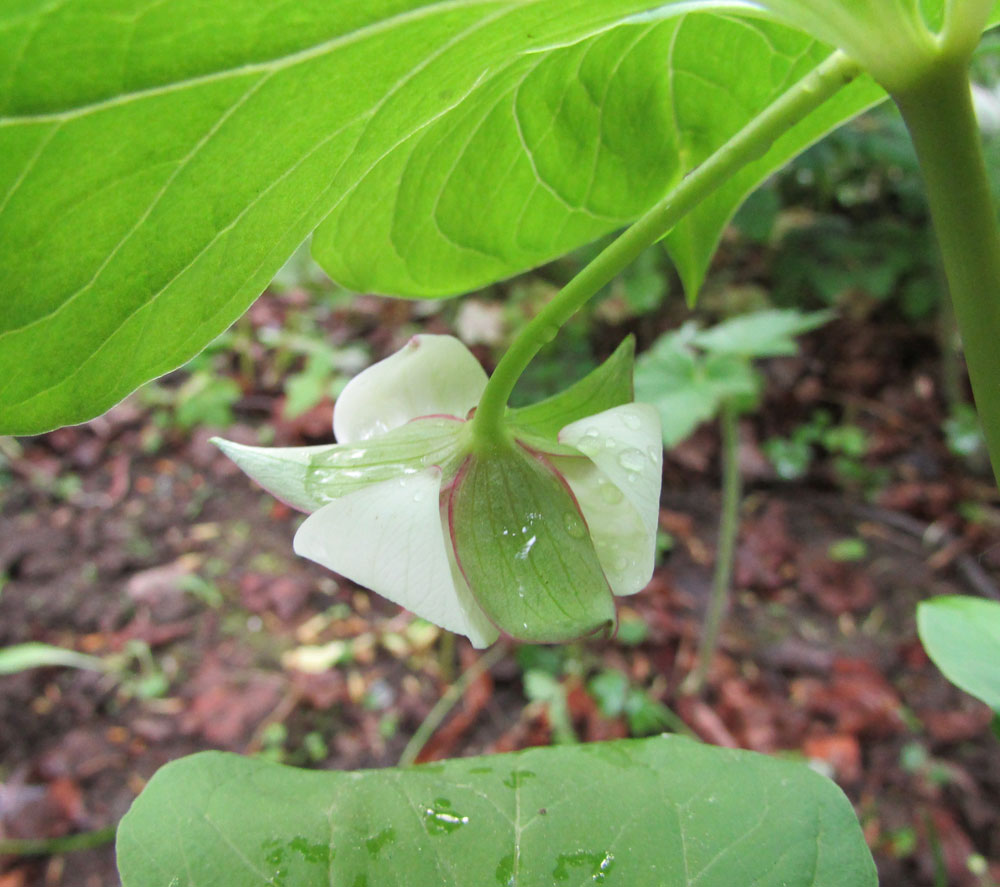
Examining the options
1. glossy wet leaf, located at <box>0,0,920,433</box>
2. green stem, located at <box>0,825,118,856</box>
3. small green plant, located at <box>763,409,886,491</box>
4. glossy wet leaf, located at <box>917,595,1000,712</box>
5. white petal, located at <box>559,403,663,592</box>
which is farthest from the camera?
small green plant, located at <box>763,409,886,491</box>

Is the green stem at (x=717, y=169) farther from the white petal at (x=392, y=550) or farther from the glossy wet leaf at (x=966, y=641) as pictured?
the glossy wet leaf at (x=966, y=641)

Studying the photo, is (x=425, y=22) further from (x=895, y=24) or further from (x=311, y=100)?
(x=895, y=24)

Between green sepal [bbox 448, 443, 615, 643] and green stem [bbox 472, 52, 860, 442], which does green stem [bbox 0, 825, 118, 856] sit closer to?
green sepal [bbox 448, 443, 615, 643]

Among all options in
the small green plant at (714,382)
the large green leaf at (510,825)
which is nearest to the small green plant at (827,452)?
the small green plant at (714,382)

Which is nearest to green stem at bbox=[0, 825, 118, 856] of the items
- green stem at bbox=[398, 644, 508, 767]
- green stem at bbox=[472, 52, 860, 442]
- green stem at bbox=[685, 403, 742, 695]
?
green stem at bbox=[398, 644, 508, 767]

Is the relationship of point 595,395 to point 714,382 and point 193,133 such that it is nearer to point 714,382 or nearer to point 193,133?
point 193,133

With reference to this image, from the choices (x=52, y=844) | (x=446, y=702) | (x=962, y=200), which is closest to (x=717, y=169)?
(x=962, y=200)
